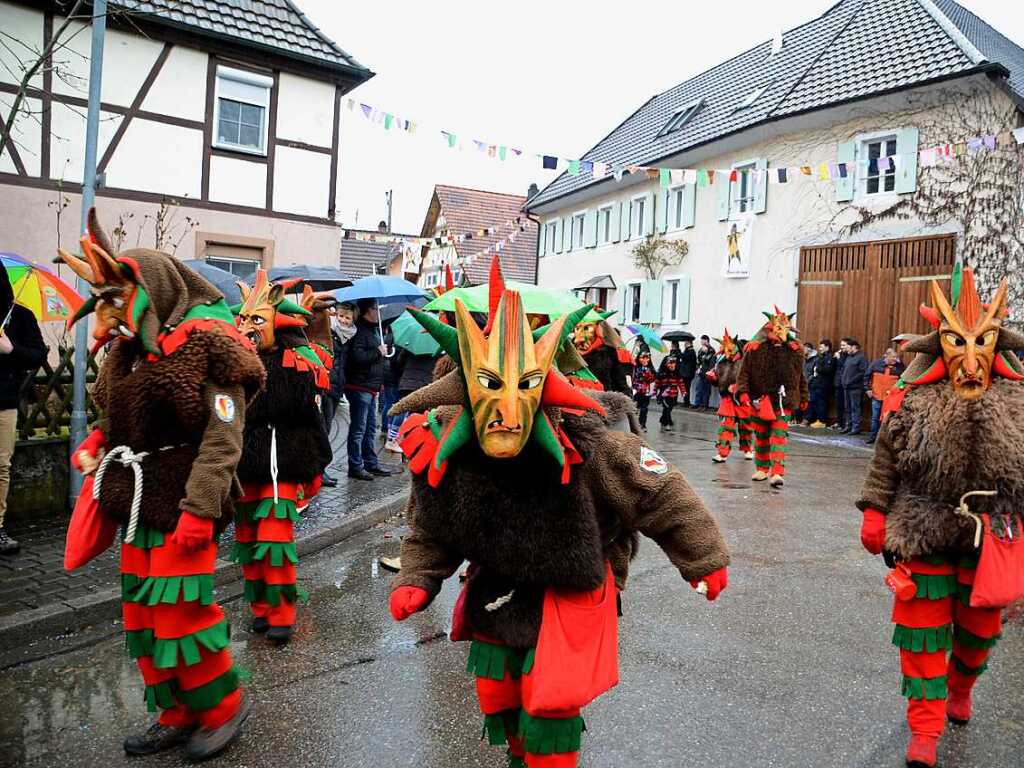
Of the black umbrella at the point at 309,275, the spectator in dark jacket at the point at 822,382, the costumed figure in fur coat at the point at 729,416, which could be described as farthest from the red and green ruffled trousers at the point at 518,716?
the spectator in dark jacket at the point at 822,382

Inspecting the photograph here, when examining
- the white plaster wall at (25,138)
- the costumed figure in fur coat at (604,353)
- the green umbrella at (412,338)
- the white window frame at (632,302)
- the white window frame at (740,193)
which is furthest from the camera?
the white window frame at (632,302)

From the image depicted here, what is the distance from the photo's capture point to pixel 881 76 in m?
17.0

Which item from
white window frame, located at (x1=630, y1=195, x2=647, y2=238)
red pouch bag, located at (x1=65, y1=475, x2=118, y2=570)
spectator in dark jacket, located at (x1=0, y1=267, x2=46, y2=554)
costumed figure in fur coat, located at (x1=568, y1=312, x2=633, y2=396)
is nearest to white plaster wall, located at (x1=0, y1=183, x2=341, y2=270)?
spectator in dark jacket, located at (x1=0, y1=267, x2=46, y2=554)

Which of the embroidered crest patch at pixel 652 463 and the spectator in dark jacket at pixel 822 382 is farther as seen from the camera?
the spectator in dark jacket at pixel 822 382

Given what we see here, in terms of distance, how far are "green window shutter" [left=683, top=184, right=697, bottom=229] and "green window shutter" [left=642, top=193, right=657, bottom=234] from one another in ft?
5.13

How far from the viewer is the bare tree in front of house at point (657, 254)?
2348cm

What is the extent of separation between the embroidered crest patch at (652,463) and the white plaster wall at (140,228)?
11531 mm

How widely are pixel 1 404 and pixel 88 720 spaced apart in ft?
9.01

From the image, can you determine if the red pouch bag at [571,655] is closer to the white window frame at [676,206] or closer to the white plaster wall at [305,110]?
the white plaster wall at [305,110]

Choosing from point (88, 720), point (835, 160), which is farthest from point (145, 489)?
point (835, 160)

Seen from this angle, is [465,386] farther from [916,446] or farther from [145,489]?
[916,446]

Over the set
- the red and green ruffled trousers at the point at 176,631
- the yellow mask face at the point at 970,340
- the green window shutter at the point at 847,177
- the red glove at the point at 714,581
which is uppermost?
the green window shutter at the point at 847,177

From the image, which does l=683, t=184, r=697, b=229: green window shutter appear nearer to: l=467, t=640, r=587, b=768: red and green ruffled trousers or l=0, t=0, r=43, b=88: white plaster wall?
l=0, t=0, r=43, b=88: white plaster wall

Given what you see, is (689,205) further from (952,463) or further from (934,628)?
(934,628)
